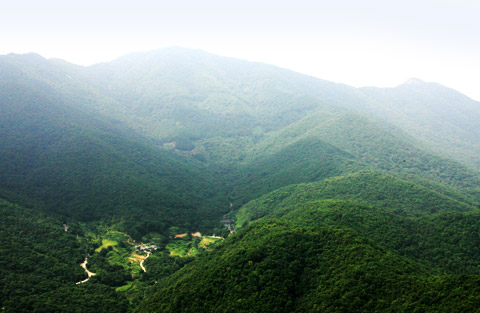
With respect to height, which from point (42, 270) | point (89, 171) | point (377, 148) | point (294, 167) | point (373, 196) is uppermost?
point (377, 148)

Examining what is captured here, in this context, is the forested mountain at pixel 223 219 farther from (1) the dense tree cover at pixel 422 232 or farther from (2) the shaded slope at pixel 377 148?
(2) the shaded slope at pixel 377 148

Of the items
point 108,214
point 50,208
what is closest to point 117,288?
point 108,214

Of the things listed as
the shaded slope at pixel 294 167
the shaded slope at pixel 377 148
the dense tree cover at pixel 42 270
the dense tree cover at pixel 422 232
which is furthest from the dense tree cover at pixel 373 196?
the dense tree cover at pixel 42 270

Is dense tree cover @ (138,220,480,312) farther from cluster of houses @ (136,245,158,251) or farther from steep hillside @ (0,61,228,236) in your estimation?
steep hillside @ (0,61,228,236)

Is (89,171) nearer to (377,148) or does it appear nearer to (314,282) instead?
(314,282)

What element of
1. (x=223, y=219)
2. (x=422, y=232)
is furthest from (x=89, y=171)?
(x=422, y=232)

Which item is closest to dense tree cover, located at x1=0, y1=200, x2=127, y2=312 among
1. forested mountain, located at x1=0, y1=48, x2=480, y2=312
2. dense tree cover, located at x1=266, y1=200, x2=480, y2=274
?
forested mountain, located at x1=0, y1=48, x2=480, y2=312
